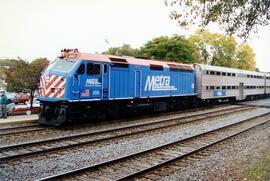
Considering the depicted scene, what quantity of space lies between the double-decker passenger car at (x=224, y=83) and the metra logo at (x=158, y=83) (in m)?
4.72

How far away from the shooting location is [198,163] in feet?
30.7

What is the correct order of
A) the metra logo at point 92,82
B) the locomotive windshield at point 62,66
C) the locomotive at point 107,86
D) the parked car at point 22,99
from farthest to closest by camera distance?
the parked car at point 22,99 < the metra logo at point 92,82 < the locomotive windshield at point 62,66 < the locomotive at point 107,86

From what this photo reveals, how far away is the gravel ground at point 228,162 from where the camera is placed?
8.08m

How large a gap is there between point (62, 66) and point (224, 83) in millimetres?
19647

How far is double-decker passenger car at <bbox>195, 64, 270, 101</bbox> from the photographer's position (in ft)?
86.1

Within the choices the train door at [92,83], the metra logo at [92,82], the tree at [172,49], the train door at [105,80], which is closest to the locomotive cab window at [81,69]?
the train door at [92,83]

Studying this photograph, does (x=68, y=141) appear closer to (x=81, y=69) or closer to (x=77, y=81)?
(x=77, y=81)

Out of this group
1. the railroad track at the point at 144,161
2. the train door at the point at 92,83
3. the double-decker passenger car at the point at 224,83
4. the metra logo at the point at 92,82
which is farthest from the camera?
the double-decker passenger car at the point at 224,83

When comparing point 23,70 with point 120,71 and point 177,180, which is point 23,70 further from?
point 177,180

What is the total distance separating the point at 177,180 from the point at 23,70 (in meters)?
22.2

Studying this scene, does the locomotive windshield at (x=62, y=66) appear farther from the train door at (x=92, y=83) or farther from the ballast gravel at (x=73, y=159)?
the ballast gravel at (x=73, y=159)

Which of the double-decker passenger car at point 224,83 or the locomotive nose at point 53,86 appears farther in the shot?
the double-decker passenger car at point 224,83

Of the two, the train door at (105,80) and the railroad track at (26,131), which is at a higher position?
the train door at (105,80)

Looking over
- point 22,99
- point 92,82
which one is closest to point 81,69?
point 92,82
